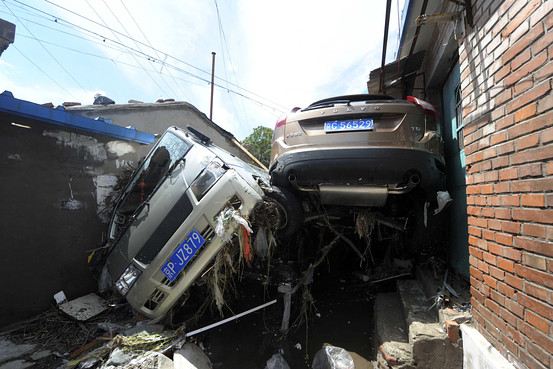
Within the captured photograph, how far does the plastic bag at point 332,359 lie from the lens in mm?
2244

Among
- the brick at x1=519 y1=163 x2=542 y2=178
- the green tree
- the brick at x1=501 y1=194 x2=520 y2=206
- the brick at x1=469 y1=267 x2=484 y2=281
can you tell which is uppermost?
the green tree

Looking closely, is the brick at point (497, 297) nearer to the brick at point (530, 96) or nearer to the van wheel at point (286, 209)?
the brick at point (530, 96)

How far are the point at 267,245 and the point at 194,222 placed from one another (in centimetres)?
92

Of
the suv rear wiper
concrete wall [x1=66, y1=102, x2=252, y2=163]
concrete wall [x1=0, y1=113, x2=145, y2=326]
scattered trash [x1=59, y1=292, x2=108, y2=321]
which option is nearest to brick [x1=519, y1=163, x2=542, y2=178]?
the suv rear wiper

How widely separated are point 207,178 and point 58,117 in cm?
316

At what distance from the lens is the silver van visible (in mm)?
2588

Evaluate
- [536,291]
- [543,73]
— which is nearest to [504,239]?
[536,291]

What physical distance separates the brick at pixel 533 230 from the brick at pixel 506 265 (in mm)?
222

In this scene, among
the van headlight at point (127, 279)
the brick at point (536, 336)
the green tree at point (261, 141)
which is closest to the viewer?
the brick at point (536, 336)

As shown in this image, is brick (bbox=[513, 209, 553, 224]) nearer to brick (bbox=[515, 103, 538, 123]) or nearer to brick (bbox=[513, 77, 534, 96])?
brick (bbox=[515, 103, 538, 123])

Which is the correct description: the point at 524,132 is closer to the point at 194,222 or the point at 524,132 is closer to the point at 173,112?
the point at 194,222

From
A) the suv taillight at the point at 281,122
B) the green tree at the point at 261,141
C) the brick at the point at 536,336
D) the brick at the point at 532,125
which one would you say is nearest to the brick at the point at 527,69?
the brick at the point at 532,125

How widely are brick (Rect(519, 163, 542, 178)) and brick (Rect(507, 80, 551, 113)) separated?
0.29 metres

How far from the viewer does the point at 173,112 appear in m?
9.84
